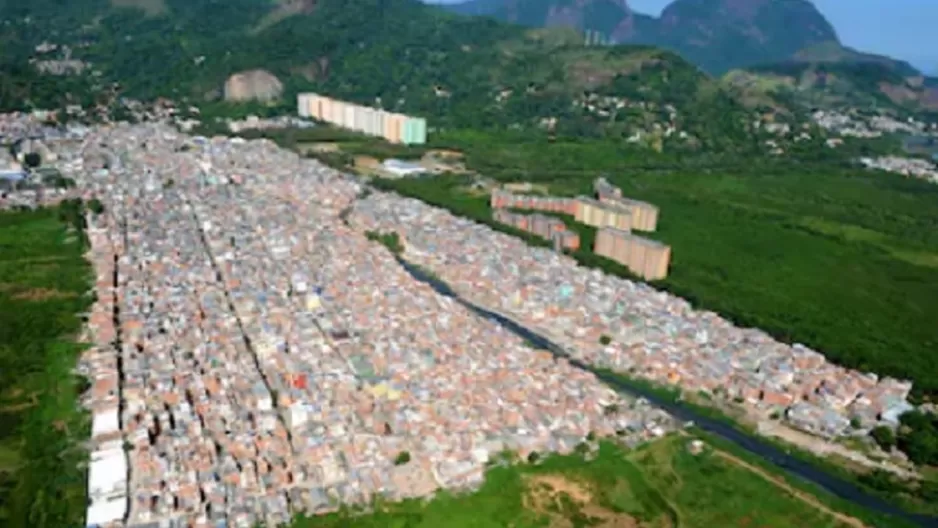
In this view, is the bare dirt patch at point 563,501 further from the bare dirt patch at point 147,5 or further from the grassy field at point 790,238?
the bare dirt patch at point 147,5

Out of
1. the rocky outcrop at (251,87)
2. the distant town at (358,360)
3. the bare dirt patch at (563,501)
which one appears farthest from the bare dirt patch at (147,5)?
the bare dirt patch at (563,501)

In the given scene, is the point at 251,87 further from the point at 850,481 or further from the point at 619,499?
the point at 850,481

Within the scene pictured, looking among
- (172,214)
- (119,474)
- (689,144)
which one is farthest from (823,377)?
(689,144)

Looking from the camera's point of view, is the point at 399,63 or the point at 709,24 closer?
the point at 399,63

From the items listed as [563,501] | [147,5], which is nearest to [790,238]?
[563,501]

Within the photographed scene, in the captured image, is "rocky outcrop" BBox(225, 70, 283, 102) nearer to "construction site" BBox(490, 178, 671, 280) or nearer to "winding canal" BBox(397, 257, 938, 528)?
"construction site" BBox(490, 178, 671, 280)

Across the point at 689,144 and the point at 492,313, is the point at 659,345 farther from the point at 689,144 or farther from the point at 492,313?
the point at 689,144

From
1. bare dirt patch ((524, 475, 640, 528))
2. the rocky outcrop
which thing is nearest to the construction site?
bare dirt patch ((524, 475, 640, 528))
